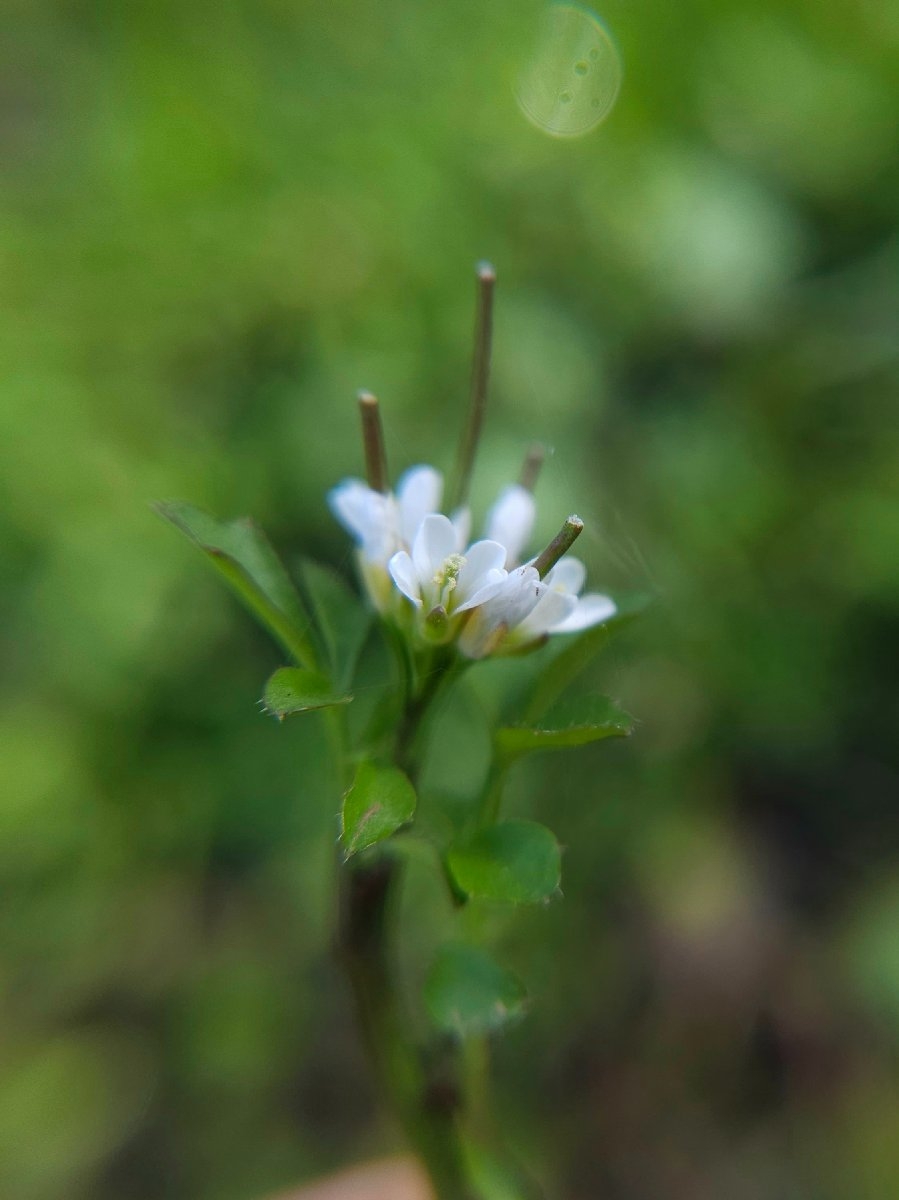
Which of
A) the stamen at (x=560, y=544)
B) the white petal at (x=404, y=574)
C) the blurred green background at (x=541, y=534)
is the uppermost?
the stamen at (x=560, y=544)

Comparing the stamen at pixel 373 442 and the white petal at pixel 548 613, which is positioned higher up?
the stamen at pixel 373 442

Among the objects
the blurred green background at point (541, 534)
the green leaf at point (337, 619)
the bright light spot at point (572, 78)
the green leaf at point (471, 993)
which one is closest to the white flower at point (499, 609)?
the green leaf at point (337, 619)

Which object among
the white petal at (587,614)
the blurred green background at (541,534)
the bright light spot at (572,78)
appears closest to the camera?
the white petal at (587,614)

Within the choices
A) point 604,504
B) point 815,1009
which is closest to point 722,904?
point 815,1009

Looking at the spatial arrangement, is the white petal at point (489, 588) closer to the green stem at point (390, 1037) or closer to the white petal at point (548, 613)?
the white petal at point (548, 613)

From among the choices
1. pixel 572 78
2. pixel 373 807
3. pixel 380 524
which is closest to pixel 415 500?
pixel 380 524
